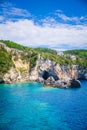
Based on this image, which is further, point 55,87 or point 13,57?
point 13,57

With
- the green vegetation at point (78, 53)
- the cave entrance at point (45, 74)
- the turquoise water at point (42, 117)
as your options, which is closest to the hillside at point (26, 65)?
the cave entrance at point (45, 74)

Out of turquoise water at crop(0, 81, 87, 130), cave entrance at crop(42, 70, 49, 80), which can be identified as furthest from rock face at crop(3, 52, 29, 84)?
turquoise water at crop(0, 81, 87, 130)

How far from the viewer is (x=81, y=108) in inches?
1323

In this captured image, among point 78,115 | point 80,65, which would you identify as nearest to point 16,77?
point 80,65

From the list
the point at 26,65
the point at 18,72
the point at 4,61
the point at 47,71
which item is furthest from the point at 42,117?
the point at 47,71

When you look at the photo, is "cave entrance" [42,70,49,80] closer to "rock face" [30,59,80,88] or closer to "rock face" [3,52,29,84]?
"rock face" [30,59,80,88]

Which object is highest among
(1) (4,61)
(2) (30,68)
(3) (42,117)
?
(1) (4,61)

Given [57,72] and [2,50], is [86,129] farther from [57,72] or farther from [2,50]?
[57,72]

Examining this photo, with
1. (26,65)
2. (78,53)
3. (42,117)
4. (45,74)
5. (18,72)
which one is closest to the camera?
(42,117)

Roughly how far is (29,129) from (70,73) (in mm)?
70436

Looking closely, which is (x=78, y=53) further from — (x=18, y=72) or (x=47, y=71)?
(x=18, y=72)

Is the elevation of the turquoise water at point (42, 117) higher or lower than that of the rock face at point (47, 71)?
lower

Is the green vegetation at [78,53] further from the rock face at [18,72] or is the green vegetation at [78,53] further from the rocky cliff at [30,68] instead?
the rock face at [18,72]

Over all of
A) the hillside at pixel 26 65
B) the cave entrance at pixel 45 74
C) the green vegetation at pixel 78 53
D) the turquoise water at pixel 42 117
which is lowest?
the turquoise water at pixel 42 117
